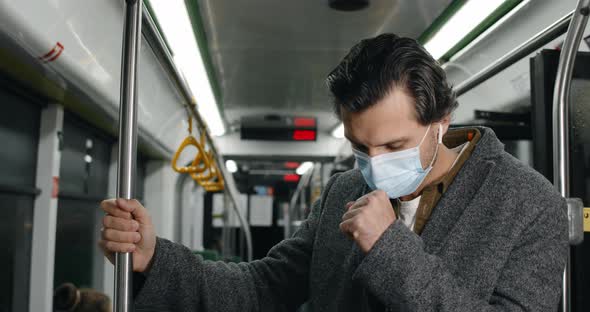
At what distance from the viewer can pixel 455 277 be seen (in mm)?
1260

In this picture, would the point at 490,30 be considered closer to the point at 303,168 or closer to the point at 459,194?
the point at 459,194

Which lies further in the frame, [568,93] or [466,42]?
[466,42]

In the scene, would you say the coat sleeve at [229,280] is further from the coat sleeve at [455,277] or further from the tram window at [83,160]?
the tram window at [83,160]

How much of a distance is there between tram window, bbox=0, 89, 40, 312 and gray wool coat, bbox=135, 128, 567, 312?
1.34 metres

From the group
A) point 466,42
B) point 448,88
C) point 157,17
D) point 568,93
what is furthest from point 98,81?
point 466,42

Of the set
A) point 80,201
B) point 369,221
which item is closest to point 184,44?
point 80,201

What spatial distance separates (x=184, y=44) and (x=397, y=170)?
200 centimetres

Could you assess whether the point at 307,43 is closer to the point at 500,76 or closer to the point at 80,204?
the point at 500,76

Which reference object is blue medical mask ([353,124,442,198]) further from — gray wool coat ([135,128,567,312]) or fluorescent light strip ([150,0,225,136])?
fluorescent light strip ([150,0,225,136])

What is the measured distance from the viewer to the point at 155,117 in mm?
3842

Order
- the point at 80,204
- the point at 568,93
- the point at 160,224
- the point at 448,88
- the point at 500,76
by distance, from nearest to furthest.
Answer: the point at 448,88, the point at 568,93, the point at 500,76, the point at 80,204, the point at 160,224

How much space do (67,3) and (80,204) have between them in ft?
6.17

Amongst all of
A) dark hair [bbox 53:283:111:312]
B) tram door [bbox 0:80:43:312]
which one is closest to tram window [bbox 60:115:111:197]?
tram door [bbox 0:80:43:312]

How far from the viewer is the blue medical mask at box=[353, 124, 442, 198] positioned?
1384 mm
